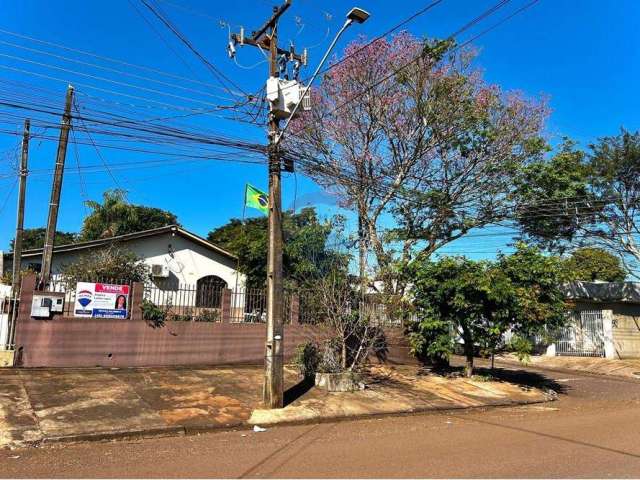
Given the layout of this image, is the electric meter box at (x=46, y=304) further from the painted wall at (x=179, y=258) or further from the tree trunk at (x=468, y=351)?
the tree trunk at (x=468, y=351)

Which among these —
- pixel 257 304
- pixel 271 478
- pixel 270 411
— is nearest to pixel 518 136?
pixel 257 304

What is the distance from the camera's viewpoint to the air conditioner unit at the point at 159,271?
76.6 ft

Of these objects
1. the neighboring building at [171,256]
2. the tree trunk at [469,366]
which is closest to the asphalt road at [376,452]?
the tree trunk at [469,366]

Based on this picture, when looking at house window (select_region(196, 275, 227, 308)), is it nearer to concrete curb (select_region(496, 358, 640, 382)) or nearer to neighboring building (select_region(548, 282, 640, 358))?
concrete curb (select_region(496, 358, 640, 382))

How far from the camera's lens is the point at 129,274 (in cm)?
1950

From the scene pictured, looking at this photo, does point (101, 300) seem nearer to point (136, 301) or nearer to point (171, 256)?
point (136, 301)

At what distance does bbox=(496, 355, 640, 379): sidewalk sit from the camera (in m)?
20.5

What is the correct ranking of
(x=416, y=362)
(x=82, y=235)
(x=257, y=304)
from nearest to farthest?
(x=257, y=304), (x=416, y=362), (x=82, y=235)

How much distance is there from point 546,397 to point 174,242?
17.2 metres

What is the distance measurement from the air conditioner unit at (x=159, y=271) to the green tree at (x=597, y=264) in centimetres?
2053

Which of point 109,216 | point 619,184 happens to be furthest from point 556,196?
point 109,216

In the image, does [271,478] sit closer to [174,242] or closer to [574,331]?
[174,242]

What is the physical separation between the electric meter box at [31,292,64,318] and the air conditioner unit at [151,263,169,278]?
10708 millimetres

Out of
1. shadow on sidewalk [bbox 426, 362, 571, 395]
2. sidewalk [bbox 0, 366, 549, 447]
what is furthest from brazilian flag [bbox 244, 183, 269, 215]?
shadow on sidewalk [bbox 426, 362, 571, 395]
